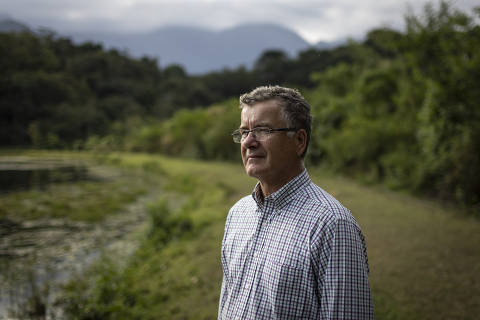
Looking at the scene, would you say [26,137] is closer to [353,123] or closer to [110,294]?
[353,123]

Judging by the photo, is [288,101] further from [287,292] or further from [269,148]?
[287,292]

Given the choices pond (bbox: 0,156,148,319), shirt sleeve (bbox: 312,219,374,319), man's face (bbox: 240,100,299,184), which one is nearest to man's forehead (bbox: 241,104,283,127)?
man's face (bbox: 240,100,299,184)

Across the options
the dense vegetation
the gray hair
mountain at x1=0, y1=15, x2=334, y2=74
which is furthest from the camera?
mountain at x1=0, y1=15, x2=334, y2=74

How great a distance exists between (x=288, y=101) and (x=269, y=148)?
224mm

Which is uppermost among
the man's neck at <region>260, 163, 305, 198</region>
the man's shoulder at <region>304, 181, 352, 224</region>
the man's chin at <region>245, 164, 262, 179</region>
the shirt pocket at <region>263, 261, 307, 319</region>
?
the man's chin at <region>245, 164, 262, 179</region>

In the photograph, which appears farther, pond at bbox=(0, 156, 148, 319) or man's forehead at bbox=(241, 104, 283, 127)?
pond at bbox=(0, 156, 148, 319)

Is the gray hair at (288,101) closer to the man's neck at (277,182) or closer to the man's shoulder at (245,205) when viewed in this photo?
the man's neck at (277,182)

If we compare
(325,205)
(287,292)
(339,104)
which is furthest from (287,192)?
(339,104)

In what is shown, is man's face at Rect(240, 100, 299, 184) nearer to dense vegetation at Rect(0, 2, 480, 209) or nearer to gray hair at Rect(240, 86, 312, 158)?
gray hair at Rect(240, 86, 312, 158)

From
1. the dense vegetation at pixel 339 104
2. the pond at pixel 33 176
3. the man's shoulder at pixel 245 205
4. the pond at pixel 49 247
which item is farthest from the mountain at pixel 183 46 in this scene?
the man's shoulder at pixel 245 205

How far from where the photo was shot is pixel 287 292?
138 cm

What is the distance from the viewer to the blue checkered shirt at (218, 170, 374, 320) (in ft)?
4.19

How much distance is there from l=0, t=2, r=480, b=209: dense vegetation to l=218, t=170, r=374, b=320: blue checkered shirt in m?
1.10

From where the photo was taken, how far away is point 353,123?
13.3 m
